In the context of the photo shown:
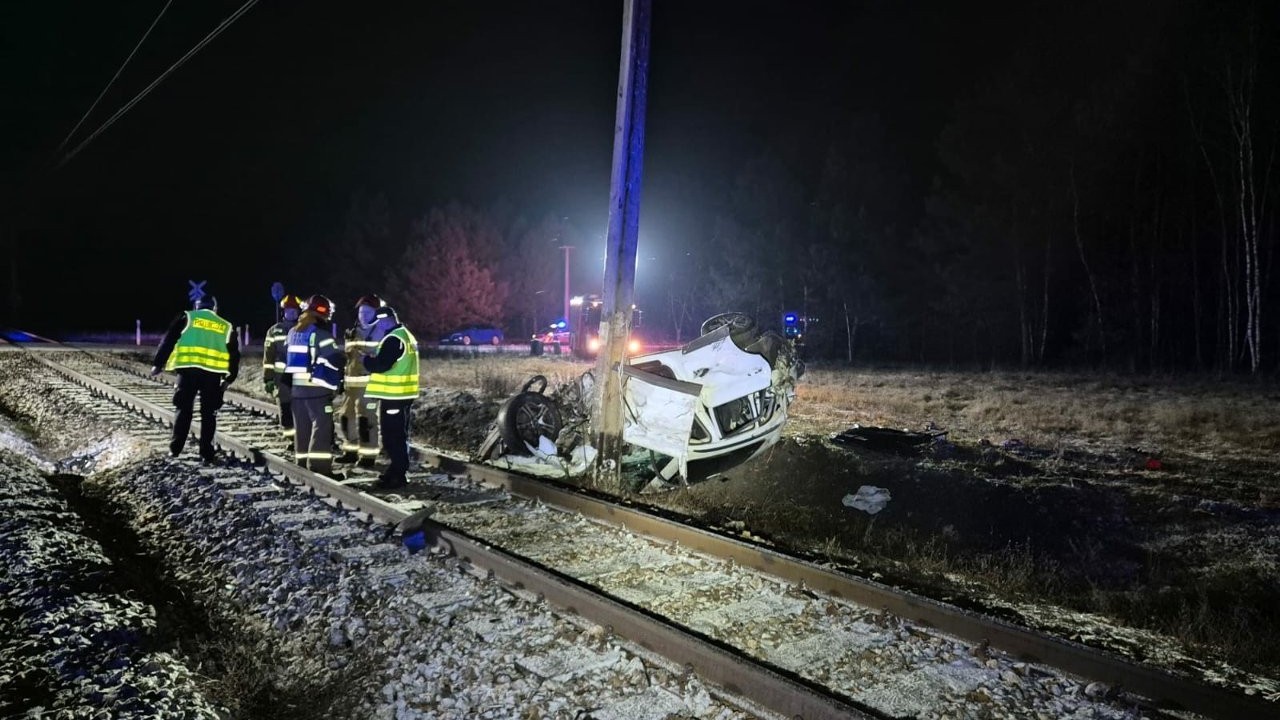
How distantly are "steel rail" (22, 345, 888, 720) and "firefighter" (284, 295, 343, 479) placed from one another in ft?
5.37

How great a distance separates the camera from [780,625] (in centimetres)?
439

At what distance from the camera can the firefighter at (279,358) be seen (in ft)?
32.2

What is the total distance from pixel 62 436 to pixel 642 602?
422 inches

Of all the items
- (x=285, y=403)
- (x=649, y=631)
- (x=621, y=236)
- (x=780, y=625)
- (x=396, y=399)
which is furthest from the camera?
(x=285, y=403)

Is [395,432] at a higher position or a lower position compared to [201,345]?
lower

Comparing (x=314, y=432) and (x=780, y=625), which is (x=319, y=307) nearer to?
(x=314, y=432)

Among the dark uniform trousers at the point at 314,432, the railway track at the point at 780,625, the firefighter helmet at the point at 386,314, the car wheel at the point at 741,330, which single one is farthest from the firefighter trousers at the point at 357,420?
the car wheel at the point at 741,330

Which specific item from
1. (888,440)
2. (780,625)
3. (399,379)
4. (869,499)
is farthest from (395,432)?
(888,440)

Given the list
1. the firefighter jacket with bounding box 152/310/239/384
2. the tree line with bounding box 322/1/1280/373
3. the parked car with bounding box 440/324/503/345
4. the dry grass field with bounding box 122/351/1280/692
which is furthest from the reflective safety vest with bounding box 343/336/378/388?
the parked car with bounding box 440/324/503/345

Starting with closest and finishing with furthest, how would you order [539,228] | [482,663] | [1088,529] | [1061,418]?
[482,663]
[1088,529]
[1061,418]
[539,228]

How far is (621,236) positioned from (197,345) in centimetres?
504

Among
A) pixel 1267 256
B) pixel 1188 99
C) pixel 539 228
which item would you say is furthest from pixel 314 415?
pixel 539 228

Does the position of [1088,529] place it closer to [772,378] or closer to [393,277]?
[772,378]

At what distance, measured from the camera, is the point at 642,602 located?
187 inches
